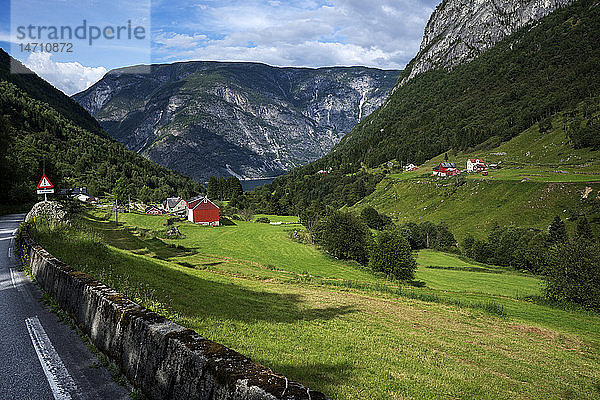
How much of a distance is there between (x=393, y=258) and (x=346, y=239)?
1576cm

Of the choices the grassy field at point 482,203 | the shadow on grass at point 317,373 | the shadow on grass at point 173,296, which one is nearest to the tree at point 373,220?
the grassy field at point 482,203

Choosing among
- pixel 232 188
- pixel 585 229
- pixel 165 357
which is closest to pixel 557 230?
pixel 585 229

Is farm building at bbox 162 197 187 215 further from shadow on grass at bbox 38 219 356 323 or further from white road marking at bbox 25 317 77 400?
white road marking at bbox 25 317 77 400

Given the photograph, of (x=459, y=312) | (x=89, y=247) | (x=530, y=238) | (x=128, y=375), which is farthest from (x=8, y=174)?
(x=530, y=238)

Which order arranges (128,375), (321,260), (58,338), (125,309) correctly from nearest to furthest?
1. (128,375)
2. (125,309)
3. (58,338)
4. (321,260)

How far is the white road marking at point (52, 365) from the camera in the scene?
5.79 m

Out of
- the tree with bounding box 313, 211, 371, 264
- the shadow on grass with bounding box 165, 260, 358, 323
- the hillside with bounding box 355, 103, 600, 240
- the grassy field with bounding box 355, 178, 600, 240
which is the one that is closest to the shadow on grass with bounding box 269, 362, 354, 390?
the shadow on grass with bounding box 165, 260, 358, 323

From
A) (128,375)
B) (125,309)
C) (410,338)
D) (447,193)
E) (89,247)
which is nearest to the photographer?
(128,375)

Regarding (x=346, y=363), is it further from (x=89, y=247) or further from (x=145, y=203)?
(x=145, y=203)

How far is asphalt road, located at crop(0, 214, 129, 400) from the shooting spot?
5793mm

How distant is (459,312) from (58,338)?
25.6m

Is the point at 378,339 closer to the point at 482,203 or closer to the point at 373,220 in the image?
the point at 373,220

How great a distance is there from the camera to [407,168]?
596 feet

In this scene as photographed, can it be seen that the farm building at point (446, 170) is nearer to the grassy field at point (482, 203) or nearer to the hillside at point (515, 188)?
the hillside at point (515, 188)
